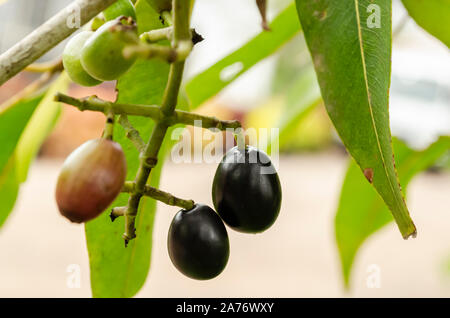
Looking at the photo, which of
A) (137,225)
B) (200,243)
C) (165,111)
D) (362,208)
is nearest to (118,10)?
(165,111)

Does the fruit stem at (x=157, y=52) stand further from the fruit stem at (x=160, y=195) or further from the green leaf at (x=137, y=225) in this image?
the green leaf at (x=137, y=225)

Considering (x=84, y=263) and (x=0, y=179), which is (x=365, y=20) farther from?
(x=84, y=263)

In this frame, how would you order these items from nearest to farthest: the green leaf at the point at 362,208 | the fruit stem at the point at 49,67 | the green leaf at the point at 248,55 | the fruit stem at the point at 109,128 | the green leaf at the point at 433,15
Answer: the fruit stem at the point at 109,128, the green leaf at the point at 433,15, the fruit stem at the point at 49,67, the green leaf at the point at 248,55, the green leaf at the point at 362,208

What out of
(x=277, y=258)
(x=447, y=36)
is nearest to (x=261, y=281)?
(x=277, y=258)

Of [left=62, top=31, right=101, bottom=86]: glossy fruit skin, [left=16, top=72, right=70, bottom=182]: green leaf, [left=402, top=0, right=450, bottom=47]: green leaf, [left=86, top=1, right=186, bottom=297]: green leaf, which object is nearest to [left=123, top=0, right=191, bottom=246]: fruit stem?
[left=62, top=31, right=101, bottom=86]: glossy fruit skin

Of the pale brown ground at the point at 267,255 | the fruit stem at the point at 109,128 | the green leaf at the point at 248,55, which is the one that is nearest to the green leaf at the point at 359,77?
the fruit stem at the point at 109,128

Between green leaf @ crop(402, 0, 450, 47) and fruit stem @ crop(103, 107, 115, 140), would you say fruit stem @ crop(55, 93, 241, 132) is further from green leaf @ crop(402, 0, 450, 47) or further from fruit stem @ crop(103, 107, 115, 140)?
green leaf @ crop(402, 0, 450, 47)

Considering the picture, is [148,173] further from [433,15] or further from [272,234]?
[272,234]
